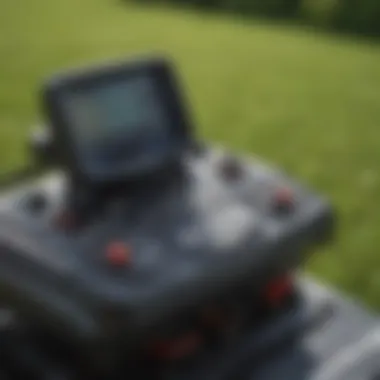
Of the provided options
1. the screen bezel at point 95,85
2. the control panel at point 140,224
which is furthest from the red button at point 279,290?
the screen bezel at point 95,85

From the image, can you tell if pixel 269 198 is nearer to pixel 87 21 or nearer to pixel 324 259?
pixel 324 259

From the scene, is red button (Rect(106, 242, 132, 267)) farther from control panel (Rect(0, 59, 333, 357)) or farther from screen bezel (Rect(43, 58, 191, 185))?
screen bezel (Rect(43, 58, 191, 185))

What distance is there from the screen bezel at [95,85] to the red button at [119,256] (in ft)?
0.47

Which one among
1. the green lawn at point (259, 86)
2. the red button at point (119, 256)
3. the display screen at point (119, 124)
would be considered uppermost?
the green lawn at point (259, 86)

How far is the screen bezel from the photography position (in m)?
1.49

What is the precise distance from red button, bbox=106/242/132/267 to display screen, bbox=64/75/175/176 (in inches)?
5.9

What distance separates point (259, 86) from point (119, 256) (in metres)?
1.65

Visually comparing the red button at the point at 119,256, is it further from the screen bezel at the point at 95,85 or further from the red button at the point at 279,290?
the red button at the point at 279,290

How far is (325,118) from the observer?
2.74 m

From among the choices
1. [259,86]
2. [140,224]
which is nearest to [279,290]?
[140,224]

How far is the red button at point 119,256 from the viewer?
1.40 meters

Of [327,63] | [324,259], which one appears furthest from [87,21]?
[324,259]

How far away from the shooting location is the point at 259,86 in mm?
2982

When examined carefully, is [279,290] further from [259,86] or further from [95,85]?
[259,86]
